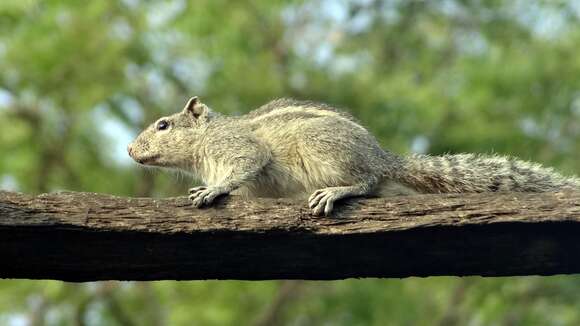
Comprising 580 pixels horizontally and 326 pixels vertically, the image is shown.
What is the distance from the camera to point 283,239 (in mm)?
3453

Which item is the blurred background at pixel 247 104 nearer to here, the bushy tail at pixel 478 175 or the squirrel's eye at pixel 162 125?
the squirrel's eye at pixel 162 125

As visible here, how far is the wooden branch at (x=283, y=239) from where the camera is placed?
3350 mm

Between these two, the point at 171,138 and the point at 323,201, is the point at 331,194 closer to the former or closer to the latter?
the point at 323,201

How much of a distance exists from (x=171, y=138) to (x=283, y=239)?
1.83 m

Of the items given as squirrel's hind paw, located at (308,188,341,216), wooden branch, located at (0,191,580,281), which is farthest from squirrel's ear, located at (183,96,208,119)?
wooden branch, located at (0,191,580,281)

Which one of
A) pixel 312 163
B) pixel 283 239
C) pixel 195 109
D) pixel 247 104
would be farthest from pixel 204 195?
Answer: pixel 247 104

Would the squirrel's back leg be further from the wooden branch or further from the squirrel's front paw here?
the squirrel's front paw

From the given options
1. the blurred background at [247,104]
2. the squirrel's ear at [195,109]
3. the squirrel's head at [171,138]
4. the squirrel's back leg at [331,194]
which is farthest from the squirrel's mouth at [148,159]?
the blurred background at [247,104]

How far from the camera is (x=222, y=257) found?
3.45m

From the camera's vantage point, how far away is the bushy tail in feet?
12.9

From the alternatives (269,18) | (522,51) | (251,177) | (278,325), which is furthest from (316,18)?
(251,177)

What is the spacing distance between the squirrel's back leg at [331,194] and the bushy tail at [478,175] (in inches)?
8.2

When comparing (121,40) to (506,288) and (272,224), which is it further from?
(272,224)

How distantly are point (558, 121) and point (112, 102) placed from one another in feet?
15.7
